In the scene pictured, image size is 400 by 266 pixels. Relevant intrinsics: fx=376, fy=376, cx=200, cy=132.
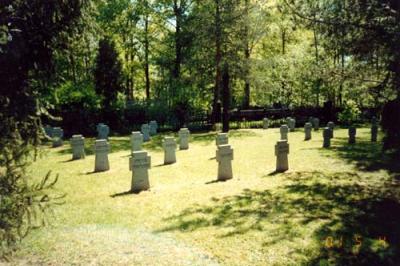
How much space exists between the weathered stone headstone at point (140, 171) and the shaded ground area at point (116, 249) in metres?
2.90

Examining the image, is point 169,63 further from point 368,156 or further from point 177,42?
point 368,156

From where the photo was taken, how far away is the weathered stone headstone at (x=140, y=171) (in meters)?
10.3

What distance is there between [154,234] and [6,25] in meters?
4.42

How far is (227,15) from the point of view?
79.2 ft

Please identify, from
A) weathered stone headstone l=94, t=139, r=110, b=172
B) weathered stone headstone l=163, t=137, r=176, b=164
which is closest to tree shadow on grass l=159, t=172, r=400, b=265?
weathered stone headstone l=163, t=137, r=176, b=164

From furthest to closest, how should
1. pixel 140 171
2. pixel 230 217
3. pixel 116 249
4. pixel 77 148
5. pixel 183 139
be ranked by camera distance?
1. pixel 183 139
2. pixel 77 148
3. pixel 140 171
4. pixel 230 217
5. pixel 116 249

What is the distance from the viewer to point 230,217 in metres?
8.16

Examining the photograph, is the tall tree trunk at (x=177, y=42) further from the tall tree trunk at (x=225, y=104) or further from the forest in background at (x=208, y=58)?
the tall tree trunk at (x=225, y=104)

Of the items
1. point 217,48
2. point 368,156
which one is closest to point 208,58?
point 217,48

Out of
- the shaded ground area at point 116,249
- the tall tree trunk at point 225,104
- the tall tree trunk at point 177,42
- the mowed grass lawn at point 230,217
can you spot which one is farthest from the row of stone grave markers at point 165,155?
the tall tree trunk at point 177,42

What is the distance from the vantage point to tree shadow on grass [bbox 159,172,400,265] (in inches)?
252

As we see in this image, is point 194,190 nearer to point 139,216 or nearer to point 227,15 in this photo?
point 139,216

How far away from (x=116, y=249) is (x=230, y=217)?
266 centimetres

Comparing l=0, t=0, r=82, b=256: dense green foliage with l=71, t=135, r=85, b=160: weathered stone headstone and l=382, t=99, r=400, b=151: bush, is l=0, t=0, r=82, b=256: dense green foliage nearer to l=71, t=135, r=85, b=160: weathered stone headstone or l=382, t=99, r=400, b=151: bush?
l=71, t=135, r=85, b=160: weathered stone headstone
